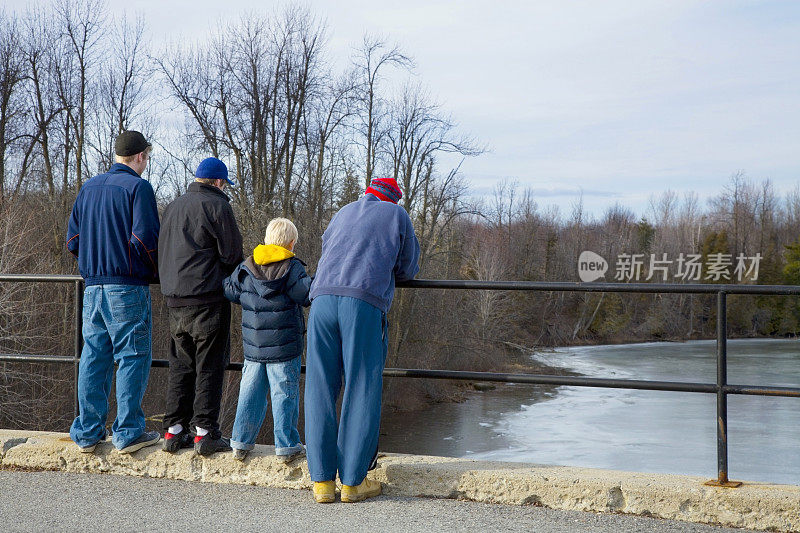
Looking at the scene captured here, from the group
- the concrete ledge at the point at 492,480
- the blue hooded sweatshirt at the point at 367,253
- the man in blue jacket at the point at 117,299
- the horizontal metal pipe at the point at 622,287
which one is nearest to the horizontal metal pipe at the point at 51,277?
the man in blue jacket at the point at 117,299

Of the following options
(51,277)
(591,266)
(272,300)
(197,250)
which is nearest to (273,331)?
(272,300)

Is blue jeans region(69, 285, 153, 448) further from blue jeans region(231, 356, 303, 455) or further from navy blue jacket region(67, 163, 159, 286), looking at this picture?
blue jeans region(231, 356, 303, 455)

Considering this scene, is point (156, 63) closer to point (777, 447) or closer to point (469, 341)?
point (469, 341)

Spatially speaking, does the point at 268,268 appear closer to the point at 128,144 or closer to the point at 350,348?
the point at 350,348

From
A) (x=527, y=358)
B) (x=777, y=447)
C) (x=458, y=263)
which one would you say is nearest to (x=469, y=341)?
(x=458, y=263)

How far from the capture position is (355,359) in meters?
3.68

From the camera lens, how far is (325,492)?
365cm

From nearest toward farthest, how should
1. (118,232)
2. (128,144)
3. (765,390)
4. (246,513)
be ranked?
(246,513) < (765,390) < (118,232) < (128,144)

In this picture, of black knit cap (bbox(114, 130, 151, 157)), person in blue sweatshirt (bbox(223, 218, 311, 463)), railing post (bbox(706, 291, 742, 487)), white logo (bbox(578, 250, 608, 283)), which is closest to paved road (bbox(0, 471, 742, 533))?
person in blue sweatshirt (bbox(223, 218, 311, 463))

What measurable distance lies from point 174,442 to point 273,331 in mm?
793

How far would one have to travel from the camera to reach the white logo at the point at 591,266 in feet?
224

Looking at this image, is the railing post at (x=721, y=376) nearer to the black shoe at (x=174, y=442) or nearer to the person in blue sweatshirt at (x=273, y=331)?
the person in blue sweatshirt at (x=273, y=331)

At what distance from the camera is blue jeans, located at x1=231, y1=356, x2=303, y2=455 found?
156 inches

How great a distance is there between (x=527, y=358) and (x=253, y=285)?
128 feet
